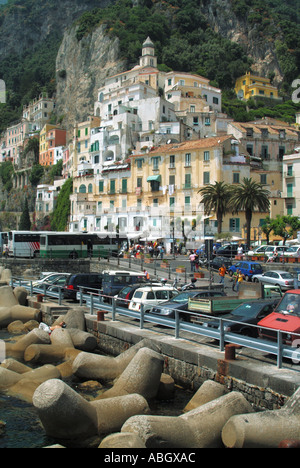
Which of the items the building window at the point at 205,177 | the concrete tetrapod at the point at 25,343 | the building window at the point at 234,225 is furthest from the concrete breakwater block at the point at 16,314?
the building window at the point at 205,177

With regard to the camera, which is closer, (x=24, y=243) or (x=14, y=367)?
(x=14, y=367)

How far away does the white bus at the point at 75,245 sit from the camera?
4659 centimetres

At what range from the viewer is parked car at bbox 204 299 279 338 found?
13.4 m

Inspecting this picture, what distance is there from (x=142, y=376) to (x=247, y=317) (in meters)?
4.45

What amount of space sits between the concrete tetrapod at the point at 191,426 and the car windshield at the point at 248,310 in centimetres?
555

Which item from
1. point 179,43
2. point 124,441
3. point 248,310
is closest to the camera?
point 124,441

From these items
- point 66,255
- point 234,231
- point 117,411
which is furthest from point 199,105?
point 117,411

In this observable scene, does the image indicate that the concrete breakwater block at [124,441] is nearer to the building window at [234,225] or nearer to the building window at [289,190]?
the building window at [234,225]

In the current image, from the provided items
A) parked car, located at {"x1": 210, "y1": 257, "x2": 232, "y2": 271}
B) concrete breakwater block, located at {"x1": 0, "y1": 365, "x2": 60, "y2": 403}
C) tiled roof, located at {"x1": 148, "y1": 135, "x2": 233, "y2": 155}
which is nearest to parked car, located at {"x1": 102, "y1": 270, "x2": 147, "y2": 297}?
concrete breakwater block, located at {"x1": 0, "y1": 365, "x2": 60, "y2": 403}

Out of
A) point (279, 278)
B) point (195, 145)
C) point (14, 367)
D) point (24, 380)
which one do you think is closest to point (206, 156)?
point (195, 145)

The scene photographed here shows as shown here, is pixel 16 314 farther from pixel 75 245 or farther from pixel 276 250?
pixel 75 245

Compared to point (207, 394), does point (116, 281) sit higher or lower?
higher

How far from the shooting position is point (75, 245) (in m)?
48.4

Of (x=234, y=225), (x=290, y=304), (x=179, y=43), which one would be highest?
(x=179, y=43)
